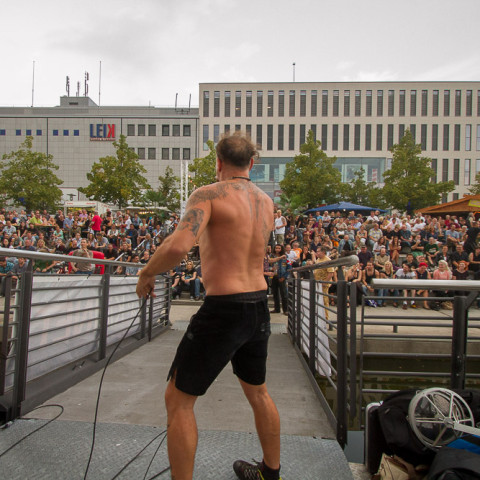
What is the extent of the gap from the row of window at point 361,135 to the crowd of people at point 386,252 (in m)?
35.7

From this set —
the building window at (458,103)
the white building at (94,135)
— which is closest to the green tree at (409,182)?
the building window at (458,103)

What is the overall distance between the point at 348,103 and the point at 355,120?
252 cm

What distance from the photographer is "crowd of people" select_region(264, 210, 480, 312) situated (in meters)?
10.4

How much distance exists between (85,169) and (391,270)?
48.9 metres

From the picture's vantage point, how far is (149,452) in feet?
7.92

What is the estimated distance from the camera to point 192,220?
1.89 m

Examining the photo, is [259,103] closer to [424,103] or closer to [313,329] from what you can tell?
[424,103]

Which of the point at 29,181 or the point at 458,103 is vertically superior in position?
the point at 458,103

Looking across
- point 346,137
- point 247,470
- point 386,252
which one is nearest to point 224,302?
point 247,470

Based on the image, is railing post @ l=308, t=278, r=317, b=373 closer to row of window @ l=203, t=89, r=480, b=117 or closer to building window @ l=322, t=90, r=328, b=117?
row of window @ l=203, t=89, r=480, b=117

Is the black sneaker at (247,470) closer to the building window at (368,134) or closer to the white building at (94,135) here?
the white building at (94,135)

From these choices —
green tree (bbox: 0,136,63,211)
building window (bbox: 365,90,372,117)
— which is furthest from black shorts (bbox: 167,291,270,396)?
building window (bbox: 365,90,372,117)

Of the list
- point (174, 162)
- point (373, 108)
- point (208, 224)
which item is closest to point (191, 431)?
point (208, 224)

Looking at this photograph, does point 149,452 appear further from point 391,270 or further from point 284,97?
point 284,97
